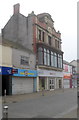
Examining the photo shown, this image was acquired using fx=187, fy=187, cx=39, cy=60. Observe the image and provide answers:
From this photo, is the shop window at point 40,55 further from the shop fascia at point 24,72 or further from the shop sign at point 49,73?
the shop fascia at point 24,72

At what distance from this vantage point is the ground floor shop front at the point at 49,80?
3081 centimetres

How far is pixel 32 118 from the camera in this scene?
9344 millimetres

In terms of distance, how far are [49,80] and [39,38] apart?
787cm

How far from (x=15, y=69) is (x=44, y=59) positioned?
849 cm

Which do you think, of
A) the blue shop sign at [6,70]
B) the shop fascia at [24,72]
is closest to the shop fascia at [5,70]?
the blue shop sign at [6,70]

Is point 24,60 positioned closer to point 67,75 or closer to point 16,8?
point 16,8

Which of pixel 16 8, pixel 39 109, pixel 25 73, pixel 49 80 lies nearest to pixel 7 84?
pixel 25 73

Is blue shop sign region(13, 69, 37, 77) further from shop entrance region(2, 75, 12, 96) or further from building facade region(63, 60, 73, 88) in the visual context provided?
building facade region(63, 60, 73, 88)

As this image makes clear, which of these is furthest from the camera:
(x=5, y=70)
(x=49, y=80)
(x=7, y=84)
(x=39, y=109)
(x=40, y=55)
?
(x=49, y=80)

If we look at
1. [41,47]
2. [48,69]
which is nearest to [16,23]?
[41,47]

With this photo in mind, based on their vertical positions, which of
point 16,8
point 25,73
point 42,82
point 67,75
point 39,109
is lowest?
point 39,109

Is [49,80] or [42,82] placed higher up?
[49,80]

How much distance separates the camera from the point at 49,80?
33875 millimetres

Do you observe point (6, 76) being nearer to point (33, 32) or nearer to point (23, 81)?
point (23, 81)
